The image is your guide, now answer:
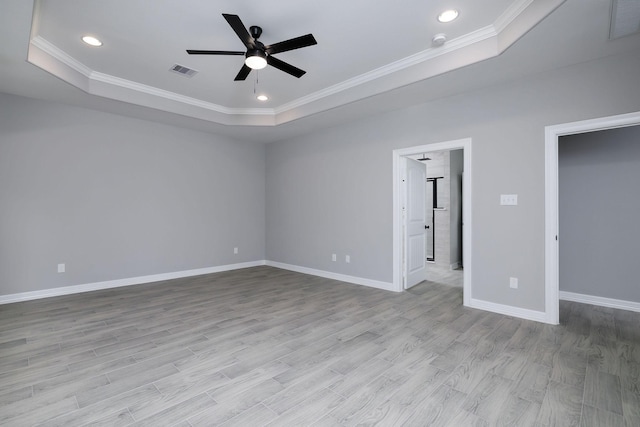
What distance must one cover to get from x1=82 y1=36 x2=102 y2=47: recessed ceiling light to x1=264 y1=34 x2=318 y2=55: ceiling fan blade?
195cm

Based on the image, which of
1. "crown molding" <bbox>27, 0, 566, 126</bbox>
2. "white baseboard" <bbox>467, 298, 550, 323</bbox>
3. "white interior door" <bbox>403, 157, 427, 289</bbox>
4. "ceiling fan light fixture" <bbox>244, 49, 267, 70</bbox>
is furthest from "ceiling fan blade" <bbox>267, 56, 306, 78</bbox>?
"white baseboard" <bbox>467, 298, 550, 323</bbox>

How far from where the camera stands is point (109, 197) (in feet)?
16.0

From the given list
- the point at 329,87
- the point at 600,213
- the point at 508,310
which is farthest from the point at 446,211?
the point at 329,87

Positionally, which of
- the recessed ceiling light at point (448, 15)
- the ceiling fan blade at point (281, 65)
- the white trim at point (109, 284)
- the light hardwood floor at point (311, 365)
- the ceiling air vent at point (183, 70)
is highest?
the ceiling air vent at point (183, 70)

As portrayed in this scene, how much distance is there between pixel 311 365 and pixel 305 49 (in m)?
3.22

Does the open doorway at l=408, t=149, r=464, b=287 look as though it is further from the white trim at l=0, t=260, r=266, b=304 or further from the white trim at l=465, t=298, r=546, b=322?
the white trim at l=0, t=260, r=266, b=304

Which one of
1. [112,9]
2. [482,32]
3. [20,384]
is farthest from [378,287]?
[112,9]

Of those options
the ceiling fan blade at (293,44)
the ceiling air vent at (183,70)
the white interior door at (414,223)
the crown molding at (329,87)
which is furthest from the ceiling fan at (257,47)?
the white interior door at (414,223)

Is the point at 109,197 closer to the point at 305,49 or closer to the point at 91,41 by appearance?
the point at 91,41

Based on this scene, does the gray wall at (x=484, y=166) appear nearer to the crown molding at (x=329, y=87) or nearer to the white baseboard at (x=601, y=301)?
the crown molding at (x=329, y=87)

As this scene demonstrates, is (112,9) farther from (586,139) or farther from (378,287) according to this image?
(586,139)

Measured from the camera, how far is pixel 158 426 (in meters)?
1.70

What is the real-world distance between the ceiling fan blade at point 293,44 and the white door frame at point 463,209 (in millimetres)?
2356

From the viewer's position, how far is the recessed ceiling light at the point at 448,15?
273 centimetres
